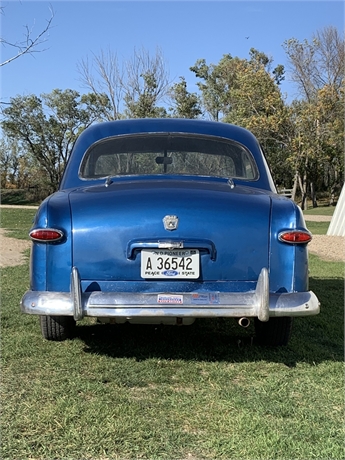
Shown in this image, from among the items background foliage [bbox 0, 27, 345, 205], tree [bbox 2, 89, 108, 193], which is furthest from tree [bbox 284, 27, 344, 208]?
tree [bbox 2, 89, 108, 193]

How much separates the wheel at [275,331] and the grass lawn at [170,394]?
0.25ft

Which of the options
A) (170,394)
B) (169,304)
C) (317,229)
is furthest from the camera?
(317,229)

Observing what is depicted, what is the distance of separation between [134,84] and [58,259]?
85.5 feet

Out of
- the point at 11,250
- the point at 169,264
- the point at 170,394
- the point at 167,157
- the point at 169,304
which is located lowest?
the point at 11,250

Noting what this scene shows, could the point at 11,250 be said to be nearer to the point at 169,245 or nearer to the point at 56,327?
the point at 56,327

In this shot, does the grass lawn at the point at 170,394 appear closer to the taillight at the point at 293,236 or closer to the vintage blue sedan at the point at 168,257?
the vintage blue sedan at the point at 168,257

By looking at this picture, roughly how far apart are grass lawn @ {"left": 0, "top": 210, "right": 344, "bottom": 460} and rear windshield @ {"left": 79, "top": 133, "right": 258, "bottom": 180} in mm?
1359

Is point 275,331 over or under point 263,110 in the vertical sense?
under

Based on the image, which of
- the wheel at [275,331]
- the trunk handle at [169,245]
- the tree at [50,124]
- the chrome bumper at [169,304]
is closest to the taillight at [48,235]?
the chrome bumper at [169,304]

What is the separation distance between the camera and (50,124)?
52.1 m

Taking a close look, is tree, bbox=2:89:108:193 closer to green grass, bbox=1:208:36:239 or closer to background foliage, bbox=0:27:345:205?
background foliage, bbox=0:27:345:205

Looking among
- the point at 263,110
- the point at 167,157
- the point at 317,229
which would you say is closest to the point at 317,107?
the point at 263,110

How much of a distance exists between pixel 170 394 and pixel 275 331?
3.77 feet

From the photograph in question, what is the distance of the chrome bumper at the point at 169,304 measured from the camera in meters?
3.13
